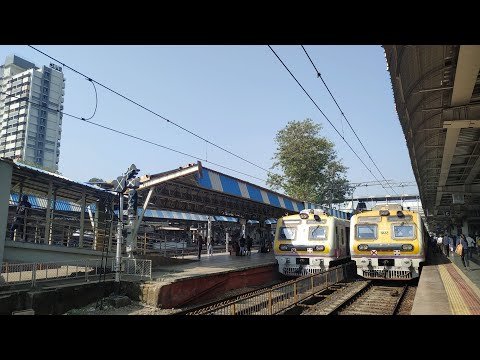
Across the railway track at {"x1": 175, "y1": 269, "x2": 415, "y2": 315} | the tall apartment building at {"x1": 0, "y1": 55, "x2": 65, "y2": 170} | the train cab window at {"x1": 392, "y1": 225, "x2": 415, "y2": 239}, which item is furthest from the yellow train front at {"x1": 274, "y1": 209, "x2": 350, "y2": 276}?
the tall apartment building at {"x1": 0, "y1": 55, "x2": 65, "y2": 170}

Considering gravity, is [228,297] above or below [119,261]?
below

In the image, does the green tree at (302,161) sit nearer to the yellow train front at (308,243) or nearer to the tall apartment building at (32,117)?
the yellow train front at (308,243)

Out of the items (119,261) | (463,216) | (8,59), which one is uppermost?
(8,59)

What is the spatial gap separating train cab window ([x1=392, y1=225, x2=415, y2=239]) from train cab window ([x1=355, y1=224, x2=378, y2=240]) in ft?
2.41

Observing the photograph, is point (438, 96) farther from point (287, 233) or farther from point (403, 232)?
point (287, 233)

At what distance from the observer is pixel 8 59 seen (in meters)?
94.4

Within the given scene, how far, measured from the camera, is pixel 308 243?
53.0ft

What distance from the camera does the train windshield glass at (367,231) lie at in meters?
15.0

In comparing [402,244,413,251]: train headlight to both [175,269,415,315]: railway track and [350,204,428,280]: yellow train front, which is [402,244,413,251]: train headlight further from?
[175,269,415,315]: railway track
